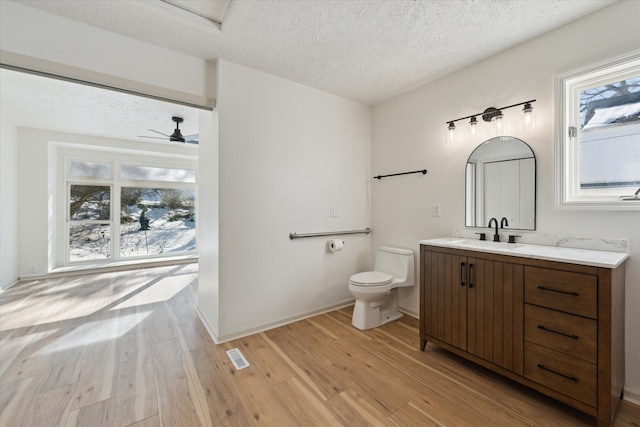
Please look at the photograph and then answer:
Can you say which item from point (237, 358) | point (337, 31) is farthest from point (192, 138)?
point (237, 358)

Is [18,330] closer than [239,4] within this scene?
No

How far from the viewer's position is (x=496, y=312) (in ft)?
5.57

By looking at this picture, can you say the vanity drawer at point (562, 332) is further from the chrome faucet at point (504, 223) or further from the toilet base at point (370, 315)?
the toilet base at point (370, 315)

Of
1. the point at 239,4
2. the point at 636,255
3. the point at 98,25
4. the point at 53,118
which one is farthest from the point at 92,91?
the point at 636,255

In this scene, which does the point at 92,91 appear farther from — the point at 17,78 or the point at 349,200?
the point at 349,200

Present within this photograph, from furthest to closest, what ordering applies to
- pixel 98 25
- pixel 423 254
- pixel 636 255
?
pixel 423 254 → pixel 98 25 → pixel 636 255

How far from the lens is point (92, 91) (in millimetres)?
2807

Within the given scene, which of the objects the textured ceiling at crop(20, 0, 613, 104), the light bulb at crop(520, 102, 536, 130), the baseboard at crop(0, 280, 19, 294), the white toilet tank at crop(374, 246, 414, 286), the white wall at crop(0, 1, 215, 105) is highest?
the textured ceiling at crop(20, 0, 613, 104)

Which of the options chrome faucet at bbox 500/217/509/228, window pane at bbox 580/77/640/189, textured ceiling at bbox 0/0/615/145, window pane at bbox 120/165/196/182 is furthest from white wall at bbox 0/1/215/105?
window pane at bbox 120/165/196/182

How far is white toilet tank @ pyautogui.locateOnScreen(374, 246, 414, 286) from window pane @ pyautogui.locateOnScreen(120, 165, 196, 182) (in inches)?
182

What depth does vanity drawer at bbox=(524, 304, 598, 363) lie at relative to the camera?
1328 millimetres

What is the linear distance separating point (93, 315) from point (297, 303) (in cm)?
224

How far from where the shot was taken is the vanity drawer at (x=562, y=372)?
1.33 metres

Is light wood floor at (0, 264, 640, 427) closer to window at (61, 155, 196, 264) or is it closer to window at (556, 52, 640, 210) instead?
window at (556, 52, 640, 210)
